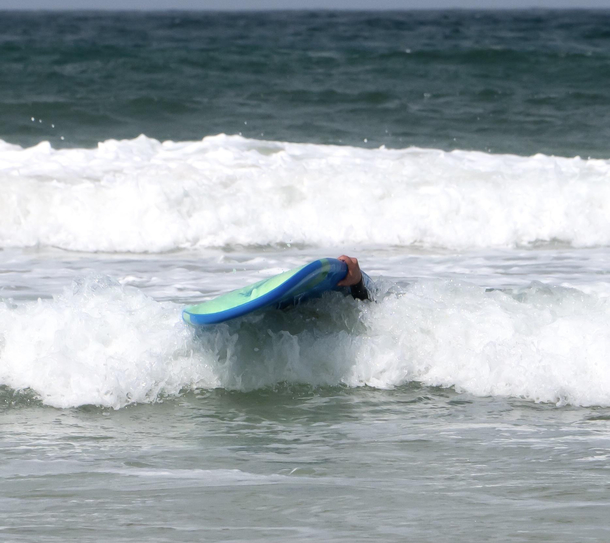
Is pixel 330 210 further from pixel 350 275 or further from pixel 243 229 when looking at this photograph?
pixel 350 275

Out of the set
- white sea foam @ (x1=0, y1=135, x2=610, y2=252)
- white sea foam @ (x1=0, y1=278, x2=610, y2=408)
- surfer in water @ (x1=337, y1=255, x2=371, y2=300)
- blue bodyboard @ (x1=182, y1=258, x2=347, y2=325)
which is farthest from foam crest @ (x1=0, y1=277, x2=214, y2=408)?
white sea foam @ (x1=0, y1=135, x2=610, y2=252)

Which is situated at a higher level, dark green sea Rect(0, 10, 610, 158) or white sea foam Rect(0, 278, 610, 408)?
dark green sea Rect(0, 10, 610, 158)

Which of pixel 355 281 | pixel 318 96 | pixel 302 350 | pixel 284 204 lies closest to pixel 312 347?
pixel 302 350

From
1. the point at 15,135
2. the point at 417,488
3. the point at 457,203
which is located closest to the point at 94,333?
the point at 417,488

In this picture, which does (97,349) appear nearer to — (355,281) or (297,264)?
(355,281)

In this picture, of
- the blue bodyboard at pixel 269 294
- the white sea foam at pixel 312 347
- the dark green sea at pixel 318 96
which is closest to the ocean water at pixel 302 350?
the white sea foam at pixel 312 347

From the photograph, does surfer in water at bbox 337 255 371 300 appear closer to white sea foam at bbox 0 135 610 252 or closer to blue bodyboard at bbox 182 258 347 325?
blue bodyboard at bbox 182 258 347 325

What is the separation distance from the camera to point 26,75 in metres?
16.8

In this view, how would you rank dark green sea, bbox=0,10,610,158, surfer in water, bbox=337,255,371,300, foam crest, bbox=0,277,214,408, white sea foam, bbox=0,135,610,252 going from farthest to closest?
1. dark green sea, bbox=0,10,610,158
2. white sea foam, bbox=0,135,610,252
3. surfer in water, bbox=337,255,371,300
4. foam crest, bbox=0,277,214,408

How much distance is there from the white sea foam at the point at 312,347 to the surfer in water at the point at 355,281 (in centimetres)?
6

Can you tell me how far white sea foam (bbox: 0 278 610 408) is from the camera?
4.26 metres

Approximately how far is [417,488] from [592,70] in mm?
15851

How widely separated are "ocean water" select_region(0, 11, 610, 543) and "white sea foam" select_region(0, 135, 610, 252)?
3cm

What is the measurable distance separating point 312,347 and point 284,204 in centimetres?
394
